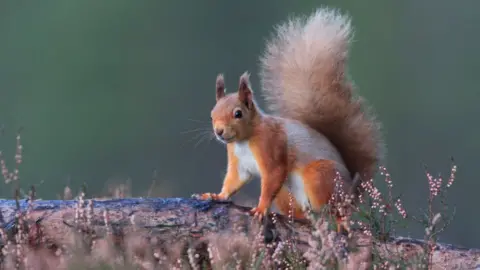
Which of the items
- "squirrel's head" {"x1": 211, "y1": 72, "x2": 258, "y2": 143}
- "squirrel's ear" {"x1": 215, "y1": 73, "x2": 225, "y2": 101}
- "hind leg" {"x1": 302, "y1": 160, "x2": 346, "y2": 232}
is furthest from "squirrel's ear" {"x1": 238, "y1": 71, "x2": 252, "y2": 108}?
"hind leg" {"x1": 302, "y1": 160, "x2": 346, "y2": 232}

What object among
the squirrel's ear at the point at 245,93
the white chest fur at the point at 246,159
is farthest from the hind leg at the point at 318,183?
the squirrel's ear at the point at 245,93

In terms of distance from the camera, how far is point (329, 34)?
90.9 inches

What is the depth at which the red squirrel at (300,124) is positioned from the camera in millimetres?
2014

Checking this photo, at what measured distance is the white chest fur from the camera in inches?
80.4

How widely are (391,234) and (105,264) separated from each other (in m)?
0.79

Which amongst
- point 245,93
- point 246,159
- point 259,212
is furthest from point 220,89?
point 259,212

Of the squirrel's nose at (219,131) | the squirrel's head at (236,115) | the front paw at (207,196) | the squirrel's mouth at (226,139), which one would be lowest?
the front paw at (207,196)

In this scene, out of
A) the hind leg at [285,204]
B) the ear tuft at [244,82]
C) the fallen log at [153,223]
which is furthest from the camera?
the hind leg at [285,204]

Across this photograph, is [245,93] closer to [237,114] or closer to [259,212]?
[237,114]

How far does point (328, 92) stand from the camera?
230cm

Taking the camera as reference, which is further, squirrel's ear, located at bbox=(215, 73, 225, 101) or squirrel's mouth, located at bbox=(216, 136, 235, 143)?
squirrel's ear, located at bbox=(215, 73, 225, 101)

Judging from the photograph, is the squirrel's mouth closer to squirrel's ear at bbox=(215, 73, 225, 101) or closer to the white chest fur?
the white chest fur

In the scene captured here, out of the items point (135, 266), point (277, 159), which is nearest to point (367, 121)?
point (277, 159)

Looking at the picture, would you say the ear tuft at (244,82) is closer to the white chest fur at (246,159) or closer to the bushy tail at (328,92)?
the white chest fur at (246,159)
